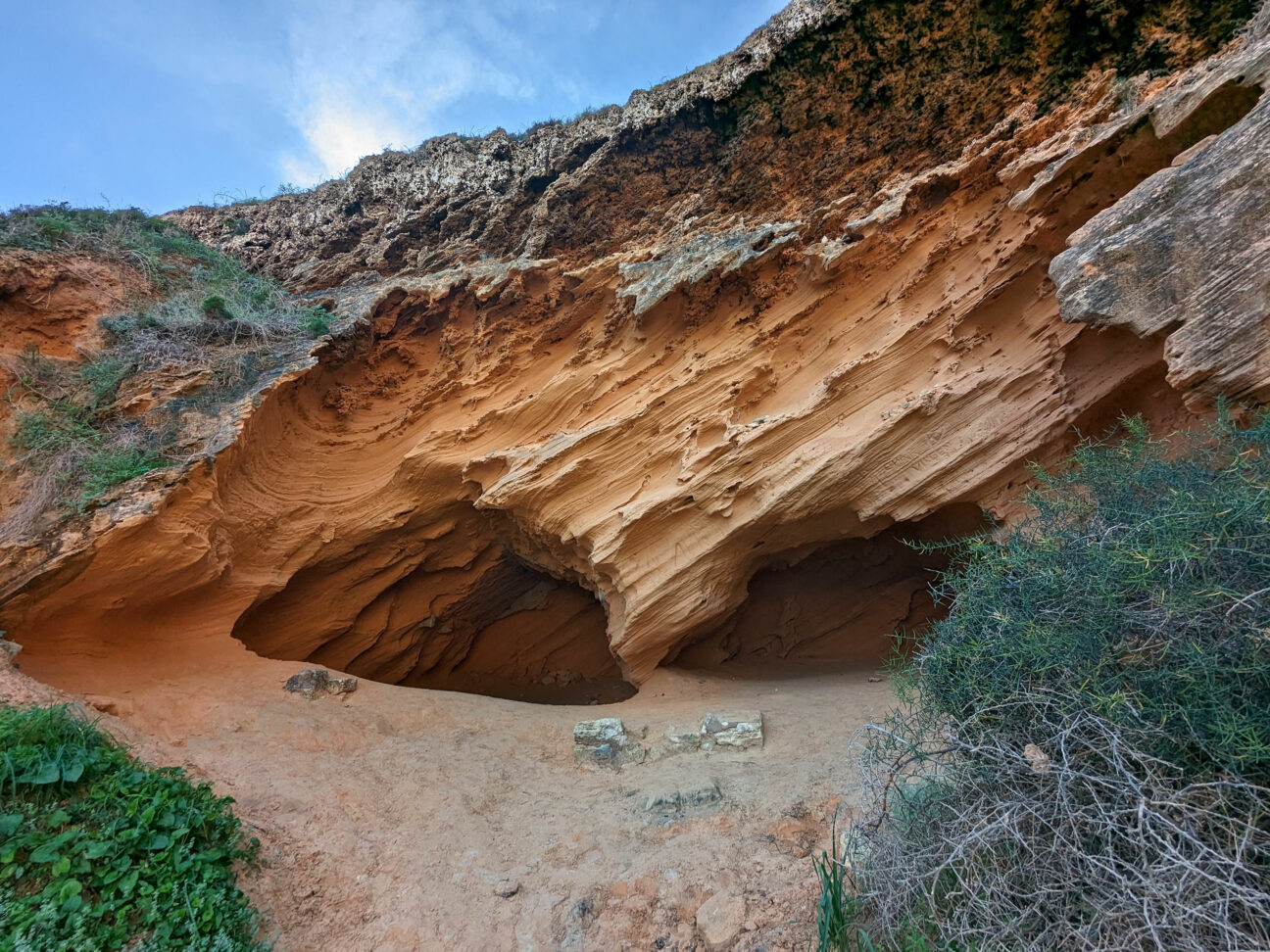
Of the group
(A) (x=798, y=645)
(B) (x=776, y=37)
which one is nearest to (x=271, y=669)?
(A) (x=798, y=645)

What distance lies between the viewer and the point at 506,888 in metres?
3.71

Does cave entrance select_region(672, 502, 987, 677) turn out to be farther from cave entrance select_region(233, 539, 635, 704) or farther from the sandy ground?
cave entrance select_region(233, 539, 635, 704)

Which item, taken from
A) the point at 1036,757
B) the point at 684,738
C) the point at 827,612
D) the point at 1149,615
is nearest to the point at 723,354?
the point at 684,738

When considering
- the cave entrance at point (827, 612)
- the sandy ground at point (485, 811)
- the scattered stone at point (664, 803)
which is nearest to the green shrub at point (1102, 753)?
the sandy ground at point (485, 811)

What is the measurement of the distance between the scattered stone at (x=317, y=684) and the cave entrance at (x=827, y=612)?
383 cm

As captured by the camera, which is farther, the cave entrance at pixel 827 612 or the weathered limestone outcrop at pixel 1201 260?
the cave entrance at pixel 827 612

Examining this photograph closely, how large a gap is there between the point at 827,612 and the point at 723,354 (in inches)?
164

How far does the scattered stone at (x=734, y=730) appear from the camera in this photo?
198 inches

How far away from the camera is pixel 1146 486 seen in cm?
348

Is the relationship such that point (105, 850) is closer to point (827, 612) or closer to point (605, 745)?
point (605, 745)

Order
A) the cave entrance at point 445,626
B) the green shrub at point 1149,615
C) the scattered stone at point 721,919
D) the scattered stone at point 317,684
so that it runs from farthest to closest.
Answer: the cave entrance at point 445,626, the scattered stone at point 317,684, the scattered stone at point 721,919, the green shrub at point 1149,615

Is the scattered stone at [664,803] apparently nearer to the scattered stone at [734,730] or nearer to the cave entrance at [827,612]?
the scattered stone at [734,730]

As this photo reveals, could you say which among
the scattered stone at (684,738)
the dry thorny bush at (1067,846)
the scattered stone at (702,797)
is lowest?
the scattered stone at (684,738)

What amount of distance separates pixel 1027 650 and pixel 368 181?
36.2ft
